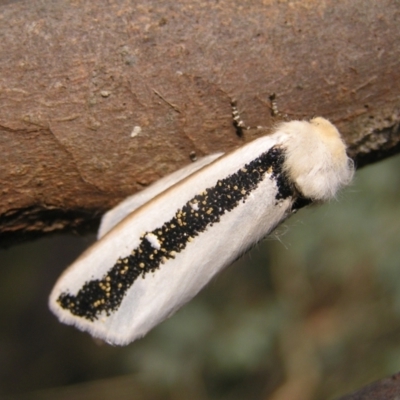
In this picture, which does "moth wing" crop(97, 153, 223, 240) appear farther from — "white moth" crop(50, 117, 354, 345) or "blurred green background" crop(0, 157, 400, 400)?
"blurred green background" crop(0, 157, 400, 400)

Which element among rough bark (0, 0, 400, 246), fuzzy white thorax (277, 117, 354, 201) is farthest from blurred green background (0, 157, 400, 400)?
rough bark (0, 0, 400, 246)

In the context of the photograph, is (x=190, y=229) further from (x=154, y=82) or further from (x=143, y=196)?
(x=154, y=82)

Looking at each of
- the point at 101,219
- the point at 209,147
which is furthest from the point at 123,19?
the point at 101,219

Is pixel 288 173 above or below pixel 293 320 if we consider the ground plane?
above

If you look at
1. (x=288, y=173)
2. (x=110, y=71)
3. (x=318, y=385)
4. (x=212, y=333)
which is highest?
(x=110, y=71)

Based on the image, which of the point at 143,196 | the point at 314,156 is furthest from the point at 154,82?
the point at 314,156

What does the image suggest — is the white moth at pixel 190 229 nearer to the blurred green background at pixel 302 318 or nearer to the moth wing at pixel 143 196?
the moth wing at pixel 143 196

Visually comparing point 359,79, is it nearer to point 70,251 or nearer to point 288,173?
point 288,173
